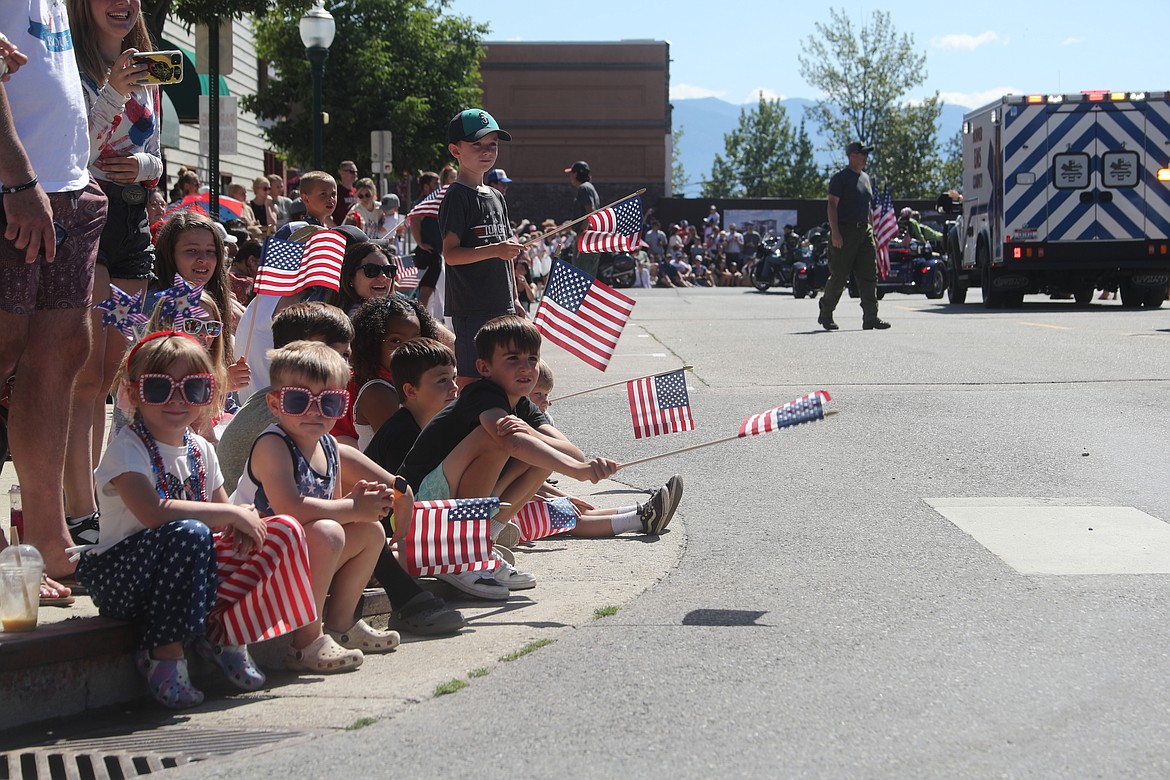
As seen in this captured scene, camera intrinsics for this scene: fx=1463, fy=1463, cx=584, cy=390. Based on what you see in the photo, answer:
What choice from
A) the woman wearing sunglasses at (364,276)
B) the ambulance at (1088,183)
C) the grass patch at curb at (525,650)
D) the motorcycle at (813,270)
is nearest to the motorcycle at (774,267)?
the motorcycle at (813,270)

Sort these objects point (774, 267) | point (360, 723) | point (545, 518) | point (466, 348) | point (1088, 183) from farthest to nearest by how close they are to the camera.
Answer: point (774, 267) < point (1088, 183) < point (466, 348) < point (545, 518) < point (360, 723)

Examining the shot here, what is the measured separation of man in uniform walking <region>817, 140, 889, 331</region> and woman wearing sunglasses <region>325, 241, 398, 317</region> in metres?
10.4

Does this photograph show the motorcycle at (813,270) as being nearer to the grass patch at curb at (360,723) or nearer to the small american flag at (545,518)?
the small american flag at (545,518)

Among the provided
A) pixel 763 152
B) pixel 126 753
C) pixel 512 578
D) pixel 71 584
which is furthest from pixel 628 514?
pixel 763 152

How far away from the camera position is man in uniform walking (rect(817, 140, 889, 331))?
17.1 metres

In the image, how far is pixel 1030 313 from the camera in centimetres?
2061

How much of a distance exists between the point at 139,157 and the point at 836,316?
51.7 feet

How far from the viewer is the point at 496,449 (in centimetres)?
559

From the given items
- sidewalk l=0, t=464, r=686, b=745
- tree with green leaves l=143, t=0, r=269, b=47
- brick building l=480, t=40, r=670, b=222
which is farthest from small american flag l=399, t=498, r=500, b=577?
brick building l=480, t=40, r=670, b=222

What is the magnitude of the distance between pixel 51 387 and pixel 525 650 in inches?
69.8

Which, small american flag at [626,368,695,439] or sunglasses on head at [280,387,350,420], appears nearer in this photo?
sunglasses on head at [280,387,350,420]

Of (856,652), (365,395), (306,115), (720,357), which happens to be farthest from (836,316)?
(306,115)

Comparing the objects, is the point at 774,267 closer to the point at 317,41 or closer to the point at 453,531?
the point at 317,41

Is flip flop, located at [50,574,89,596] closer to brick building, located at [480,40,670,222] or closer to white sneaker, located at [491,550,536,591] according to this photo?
white sneaker, located at [491,550,536,591]
